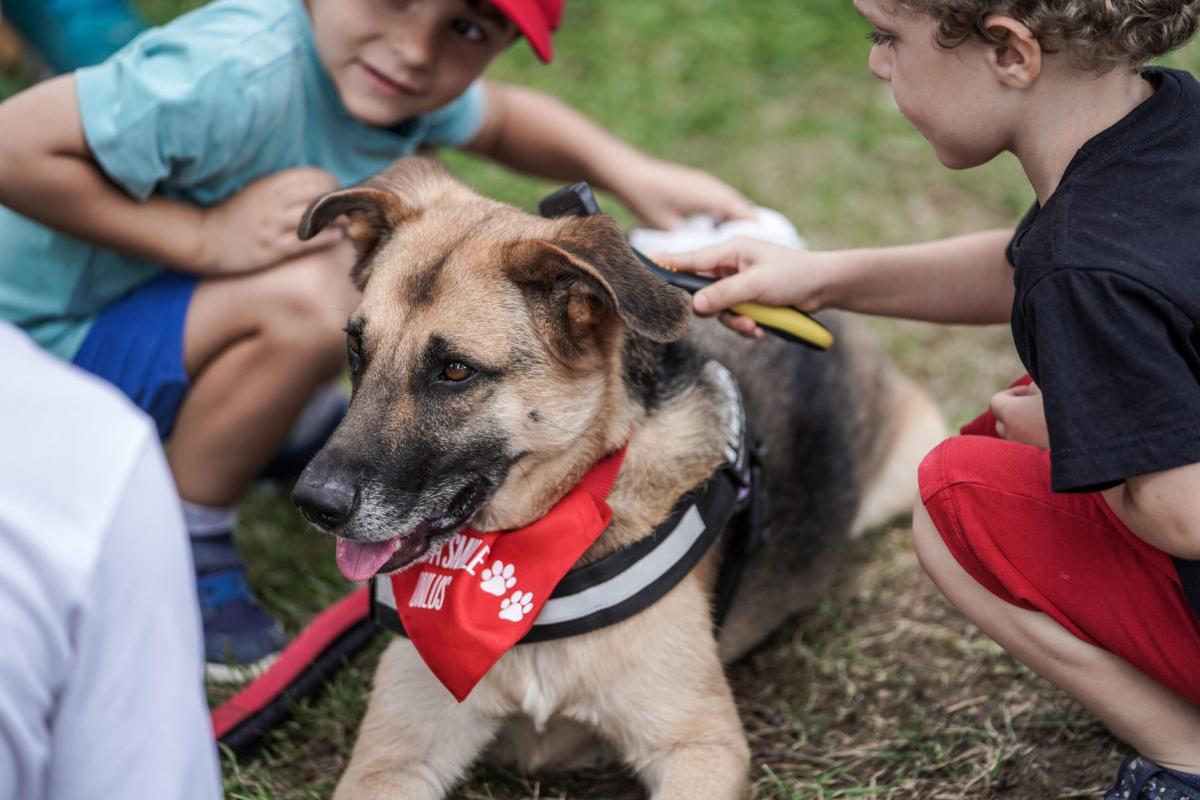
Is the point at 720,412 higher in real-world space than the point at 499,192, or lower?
higher

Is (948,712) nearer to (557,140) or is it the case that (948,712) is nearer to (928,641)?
(928,641)

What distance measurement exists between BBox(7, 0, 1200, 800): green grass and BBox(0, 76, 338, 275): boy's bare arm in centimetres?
115

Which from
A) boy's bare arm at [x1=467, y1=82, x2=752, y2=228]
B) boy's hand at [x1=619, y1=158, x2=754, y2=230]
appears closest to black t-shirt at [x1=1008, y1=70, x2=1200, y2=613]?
boy's hand at [x1=619, y1=158, x2=754, y2=230]

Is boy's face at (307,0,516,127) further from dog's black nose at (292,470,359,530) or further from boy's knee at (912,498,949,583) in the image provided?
boy's knee at (912,498,949,583)

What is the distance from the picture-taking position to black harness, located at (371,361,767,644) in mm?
Answer: 2861

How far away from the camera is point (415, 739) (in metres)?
2.96

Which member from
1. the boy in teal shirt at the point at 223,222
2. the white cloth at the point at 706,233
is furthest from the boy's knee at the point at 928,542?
the boy in teal shirt at the point at 223,222

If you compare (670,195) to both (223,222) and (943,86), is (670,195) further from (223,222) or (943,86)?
(943,86)

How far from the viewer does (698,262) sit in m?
3.19

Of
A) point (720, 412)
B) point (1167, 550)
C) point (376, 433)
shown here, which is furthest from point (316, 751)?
point (1167, 550)

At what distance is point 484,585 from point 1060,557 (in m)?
1.26

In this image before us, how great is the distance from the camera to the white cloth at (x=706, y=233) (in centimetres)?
412

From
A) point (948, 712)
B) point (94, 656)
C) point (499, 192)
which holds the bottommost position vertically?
point (499, 192)

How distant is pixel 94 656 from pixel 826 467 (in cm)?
266
